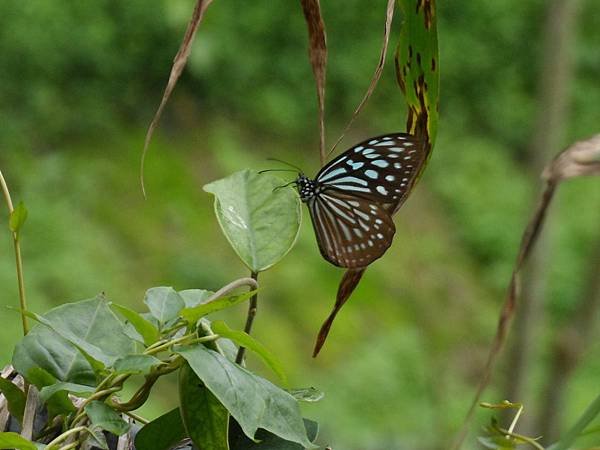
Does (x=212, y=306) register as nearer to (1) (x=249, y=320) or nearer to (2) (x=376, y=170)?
(1) (x=249, y=320)

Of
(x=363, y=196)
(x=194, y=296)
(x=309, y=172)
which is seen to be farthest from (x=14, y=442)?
(x=309, y=172)

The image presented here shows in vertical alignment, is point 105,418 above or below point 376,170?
below

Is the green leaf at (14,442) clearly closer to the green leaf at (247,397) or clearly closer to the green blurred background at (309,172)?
the green leaf at (247,397)

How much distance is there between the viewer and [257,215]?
2.12 feet

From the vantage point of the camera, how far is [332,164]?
838 millimetres

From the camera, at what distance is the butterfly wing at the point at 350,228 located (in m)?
0.64

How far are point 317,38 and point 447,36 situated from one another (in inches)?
131

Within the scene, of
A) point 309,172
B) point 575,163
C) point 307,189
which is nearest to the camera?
point 575,163

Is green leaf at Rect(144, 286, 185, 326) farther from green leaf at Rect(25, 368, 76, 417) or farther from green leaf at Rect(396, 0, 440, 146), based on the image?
green leaf at Rect(396, 0, 440, 146)

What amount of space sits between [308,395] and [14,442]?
16cm

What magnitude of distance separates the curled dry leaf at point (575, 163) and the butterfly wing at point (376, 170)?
0.23 meters

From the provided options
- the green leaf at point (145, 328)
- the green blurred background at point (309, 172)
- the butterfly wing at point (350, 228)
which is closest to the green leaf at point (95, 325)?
the green leaf at point (145, 328)

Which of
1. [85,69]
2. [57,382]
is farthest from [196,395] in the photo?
[85,69]

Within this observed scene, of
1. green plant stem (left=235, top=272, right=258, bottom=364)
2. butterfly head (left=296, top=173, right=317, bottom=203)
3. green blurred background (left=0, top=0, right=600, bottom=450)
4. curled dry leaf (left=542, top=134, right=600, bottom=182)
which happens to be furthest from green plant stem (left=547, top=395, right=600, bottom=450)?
green blurred background (left=0, top=0, right=600, bottom=450)
